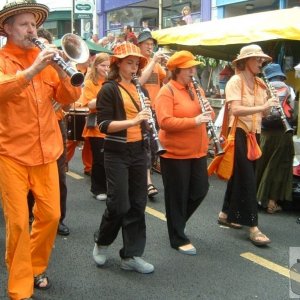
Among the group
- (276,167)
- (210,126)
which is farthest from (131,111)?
(276,167)

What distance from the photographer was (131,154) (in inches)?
150

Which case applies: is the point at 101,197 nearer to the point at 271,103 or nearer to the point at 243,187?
the point at 243,187

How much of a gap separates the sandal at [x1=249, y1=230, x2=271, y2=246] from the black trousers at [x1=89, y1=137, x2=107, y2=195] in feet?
7.24

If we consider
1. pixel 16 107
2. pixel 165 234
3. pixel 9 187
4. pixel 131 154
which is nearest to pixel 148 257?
pixel 165 234

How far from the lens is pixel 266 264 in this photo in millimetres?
4184

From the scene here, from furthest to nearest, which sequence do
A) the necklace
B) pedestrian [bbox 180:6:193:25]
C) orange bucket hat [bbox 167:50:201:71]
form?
pedestrian [bbox 180:6:193:25] < the necklace < orange bucket hat [bbox 167:50:201:71]

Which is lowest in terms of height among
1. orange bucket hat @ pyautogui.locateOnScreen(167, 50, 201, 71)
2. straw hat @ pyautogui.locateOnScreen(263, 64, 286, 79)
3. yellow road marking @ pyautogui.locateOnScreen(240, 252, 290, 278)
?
yellow road marking @ pyautogui.locateOnScreen(240, 252, 290, 278)

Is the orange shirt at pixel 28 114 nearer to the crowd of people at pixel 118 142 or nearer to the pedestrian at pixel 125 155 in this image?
the crowd of people at pixel 118 142

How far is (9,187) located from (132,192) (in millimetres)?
1022

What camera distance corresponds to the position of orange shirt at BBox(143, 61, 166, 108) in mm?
6352

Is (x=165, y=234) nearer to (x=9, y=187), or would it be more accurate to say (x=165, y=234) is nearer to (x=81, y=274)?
(x=81, y=274)

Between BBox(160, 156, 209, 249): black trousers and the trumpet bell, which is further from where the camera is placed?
BBox(160, 156, 209, 249): black trousers

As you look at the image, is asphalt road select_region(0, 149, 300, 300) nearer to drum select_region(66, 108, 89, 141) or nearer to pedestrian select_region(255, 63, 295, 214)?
pedestrian select_region(255, 63, 295, 214)

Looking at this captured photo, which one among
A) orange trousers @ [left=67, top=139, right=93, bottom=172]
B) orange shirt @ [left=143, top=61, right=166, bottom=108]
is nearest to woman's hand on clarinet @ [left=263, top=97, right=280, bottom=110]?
orange shirt @ [left=143, top=61, right=166, bottom=108]
